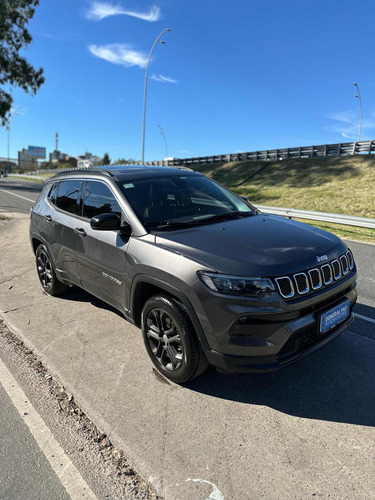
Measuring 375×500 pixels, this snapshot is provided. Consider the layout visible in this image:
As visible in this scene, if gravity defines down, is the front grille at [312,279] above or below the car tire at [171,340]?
above

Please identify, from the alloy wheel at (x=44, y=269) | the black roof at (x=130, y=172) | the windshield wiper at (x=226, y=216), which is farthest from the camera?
the alloy wheel at (x=44, y=269)

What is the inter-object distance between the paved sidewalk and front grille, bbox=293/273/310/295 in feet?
2.88

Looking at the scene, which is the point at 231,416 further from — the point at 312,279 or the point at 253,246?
the point at 253,246

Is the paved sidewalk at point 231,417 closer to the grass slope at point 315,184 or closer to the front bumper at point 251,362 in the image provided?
the front bumper at point 251,362

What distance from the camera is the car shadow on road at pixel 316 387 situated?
2662 millimetres

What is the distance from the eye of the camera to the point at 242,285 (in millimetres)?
2475

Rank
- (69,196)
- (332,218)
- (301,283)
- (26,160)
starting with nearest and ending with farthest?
(301,283) < (69,196) < (332,218) < (26,160)

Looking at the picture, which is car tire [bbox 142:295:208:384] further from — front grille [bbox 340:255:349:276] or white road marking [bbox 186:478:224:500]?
front grille [bbox 340:255:349:276]

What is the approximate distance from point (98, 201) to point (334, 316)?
2.54 metres

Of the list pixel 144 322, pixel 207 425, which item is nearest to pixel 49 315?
pixel 144 322

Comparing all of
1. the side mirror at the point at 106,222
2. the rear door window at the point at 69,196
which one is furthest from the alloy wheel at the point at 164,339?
the rear door window at the point at 69,196

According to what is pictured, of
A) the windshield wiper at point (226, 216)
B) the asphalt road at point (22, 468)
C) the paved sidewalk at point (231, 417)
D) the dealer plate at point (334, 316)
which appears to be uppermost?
the windshield wiper at point (226, 216)

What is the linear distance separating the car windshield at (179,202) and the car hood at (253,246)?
0.23m

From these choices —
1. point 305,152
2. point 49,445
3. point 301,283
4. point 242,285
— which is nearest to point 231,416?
point 242,285
